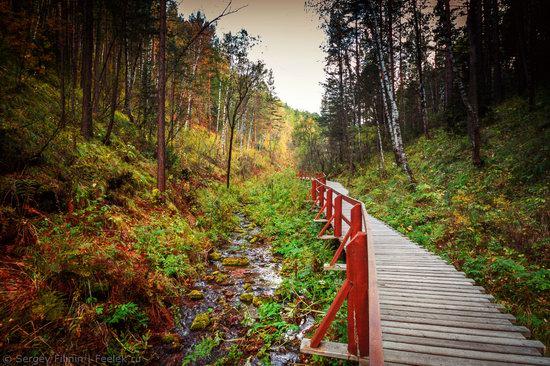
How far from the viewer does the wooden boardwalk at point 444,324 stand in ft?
9.19

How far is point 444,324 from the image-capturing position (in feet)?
11.1

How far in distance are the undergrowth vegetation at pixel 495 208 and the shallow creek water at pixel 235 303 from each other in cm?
394

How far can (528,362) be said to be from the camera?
2676 mm

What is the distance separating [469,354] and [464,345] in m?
0.18

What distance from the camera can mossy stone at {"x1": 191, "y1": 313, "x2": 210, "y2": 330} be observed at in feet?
15.3

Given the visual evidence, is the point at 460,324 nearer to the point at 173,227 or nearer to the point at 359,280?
the point at 359,280

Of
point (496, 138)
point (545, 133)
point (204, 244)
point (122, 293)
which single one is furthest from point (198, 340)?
point (496, 138)

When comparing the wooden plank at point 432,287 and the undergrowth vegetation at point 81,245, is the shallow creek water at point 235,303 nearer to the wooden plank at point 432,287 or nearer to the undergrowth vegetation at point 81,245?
the undergrowth vegetation at point 81,245

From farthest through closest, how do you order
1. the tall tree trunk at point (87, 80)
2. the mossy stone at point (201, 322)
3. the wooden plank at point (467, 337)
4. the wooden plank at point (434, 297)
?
the tall tree trunk at point (87, 80), the mossy stone at point (201, 322), the wooden plank at point (434, 297), the wooden plank at point (467, 337)

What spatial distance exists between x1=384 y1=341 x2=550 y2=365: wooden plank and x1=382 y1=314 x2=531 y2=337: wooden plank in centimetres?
51

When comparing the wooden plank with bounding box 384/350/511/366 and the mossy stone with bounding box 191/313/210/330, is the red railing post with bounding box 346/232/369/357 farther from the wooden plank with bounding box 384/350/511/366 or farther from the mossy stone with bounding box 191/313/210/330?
the mossy stone with bounding box 191/313/210/330

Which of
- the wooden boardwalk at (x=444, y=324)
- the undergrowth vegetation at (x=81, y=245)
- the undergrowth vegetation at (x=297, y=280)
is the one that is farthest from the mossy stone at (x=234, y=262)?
the wooden boardwalk at (x=444, y=324)

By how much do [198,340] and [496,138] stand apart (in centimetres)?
1637

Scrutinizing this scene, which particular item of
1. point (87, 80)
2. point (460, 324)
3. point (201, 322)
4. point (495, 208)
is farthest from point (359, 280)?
point (87, 80)
